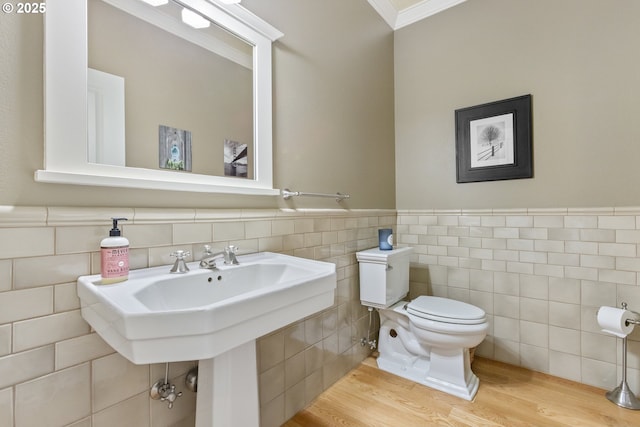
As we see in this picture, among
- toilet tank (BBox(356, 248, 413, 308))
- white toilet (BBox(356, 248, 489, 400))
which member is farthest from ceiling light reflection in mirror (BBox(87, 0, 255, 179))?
white toilet (BBox(356, 248, 489, 400))

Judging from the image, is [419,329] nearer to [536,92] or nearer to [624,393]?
[624,393]

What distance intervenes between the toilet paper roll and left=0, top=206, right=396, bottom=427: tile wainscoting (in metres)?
1.71

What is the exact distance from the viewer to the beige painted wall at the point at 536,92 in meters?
Answer: 1.63

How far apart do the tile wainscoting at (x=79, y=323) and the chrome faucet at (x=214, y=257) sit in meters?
0.07

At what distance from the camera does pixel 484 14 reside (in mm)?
2053

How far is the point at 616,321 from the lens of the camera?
58.6 inches

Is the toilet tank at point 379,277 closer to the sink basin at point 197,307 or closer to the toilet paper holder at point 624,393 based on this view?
the sink basin at point 197,307

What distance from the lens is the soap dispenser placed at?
2.65 ft

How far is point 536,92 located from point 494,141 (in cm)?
37

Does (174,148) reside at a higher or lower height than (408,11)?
lower

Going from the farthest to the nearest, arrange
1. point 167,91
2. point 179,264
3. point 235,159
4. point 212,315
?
point 235,159 < point 167,91 < point 179,264 < point 212,315

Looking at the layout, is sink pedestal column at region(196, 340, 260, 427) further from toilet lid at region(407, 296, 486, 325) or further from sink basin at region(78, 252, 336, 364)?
toilet lid at region(407, 296, 486, 325)

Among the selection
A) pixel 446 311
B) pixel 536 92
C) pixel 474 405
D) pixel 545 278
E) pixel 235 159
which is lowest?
pixel 474 405

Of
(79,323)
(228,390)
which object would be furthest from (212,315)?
(79,323)
